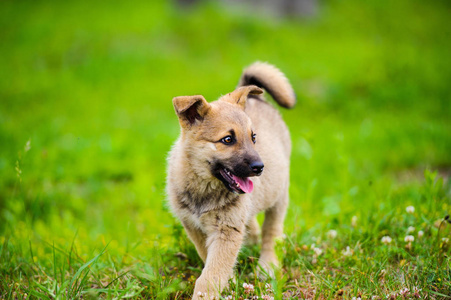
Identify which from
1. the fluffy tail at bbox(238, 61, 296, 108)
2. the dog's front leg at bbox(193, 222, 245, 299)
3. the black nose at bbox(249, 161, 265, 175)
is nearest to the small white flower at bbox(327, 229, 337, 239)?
the dog's front leg at bbox(193, 222, 245, 299)

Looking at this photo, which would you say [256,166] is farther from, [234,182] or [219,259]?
[219,259]

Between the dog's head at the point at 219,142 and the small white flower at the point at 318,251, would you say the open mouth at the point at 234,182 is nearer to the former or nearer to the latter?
the dog's head at the point at 219,142

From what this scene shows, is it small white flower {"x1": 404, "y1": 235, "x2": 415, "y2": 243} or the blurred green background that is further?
the blurred green background

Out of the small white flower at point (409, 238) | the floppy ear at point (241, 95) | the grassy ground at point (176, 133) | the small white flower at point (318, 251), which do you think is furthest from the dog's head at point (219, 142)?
the small white flower at point (409, 238)

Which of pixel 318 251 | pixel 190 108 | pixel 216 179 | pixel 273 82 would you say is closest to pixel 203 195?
pixel 216 179

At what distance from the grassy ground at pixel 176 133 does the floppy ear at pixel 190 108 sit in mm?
855

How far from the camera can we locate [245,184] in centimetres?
293

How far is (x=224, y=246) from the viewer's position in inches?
113

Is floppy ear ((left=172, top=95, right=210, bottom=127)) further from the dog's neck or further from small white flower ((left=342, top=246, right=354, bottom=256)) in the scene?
small white flower ((left=342, top=246, right=354, bottom=256))

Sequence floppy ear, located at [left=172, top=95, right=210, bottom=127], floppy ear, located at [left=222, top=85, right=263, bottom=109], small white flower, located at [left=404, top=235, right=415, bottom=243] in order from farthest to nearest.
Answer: floppy ear, located at [left=222, top=85, right=263, bottom=109] < small white flower, located at [left=404, top=235, right=415, bottom=243] < floppy ear, located at [left=172, top=95, right=210, bottom=127]

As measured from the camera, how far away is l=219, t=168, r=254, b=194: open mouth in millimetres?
2887

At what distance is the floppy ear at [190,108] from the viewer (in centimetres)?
297

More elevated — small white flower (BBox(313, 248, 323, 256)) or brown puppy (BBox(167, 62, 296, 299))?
brown puppy (BBox(167, 62, 296, 299))

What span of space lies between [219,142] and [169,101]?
247 inches
